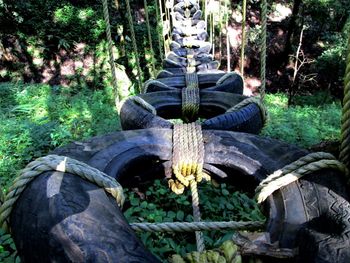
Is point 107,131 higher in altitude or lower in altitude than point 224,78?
lower

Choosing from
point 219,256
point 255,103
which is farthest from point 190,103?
point 219,256

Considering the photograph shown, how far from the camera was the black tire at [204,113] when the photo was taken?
146 cm

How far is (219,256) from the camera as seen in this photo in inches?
27.1

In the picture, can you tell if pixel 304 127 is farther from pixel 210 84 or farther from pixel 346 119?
pixel 346 119

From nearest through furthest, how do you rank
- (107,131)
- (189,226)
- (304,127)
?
(189,226), (107,131), (304,127)

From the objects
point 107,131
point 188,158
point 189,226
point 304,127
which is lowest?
point 304,127

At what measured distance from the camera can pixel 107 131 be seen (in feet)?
11.3

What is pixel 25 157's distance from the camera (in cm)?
265

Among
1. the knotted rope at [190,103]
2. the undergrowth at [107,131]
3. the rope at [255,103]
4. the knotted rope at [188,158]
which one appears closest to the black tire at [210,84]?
the knotted rope at [190,103]

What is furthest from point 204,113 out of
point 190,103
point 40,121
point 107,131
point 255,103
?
point 40,121

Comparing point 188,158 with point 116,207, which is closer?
point 116,207

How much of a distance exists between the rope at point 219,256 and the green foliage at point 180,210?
1.07 meters

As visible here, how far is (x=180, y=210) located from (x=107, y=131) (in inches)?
60.6

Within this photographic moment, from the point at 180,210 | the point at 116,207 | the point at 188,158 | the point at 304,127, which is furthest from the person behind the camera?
the point at 304,127
